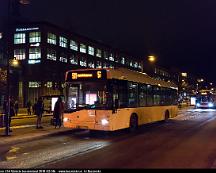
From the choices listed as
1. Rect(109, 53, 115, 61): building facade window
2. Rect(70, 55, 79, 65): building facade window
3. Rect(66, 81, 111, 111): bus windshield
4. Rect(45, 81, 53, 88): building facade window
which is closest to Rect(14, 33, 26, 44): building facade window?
Rect(45, 81, 53, 88): building facade window

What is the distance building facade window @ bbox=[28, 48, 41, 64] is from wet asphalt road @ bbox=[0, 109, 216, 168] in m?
54.6

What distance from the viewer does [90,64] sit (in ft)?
297

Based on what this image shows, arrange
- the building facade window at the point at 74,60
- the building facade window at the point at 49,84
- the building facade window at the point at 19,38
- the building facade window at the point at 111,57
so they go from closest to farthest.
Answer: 1. the building facade window at the point at 49,84
2. the building facade window at the point at 19,38
3. the building facade window at the point at 74,60
4. the building facade window at the point at 111,57

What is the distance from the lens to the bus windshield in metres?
17.2

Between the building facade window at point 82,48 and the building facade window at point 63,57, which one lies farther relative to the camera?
the building facade window at point 82,48

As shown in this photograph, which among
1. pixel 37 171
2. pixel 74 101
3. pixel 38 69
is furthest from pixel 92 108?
pixel 38 69

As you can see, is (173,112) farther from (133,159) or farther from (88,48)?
(88,48)

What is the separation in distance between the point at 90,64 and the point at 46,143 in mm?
75774

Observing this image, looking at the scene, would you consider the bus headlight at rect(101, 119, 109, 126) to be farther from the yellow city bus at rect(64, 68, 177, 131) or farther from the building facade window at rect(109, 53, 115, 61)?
the building facade window at rect(109, 53, 115, 61)

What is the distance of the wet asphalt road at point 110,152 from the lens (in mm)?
10516

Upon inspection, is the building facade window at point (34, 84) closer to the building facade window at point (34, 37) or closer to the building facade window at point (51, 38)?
the building facade window at point (34, 37)

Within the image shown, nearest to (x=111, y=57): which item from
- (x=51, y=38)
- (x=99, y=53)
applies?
(x=99, y=53)

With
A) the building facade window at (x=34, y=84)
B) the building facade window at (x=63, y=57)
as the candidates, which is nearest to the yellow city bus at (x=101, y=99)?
the building facade window at (x=34, y=84)

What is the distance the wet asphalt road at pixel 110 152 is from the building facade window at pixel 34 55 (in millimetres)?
54600
